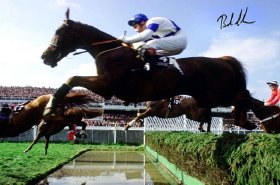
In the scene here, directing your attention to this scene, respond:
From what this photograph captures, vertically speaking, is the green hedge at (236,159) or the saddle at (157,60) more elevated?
the saddle at (157,60)

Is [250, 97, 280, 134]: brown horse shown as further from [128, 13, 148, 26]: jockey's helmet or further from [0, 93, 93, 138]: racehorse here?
[0, 93, 93, 138]: racehorse

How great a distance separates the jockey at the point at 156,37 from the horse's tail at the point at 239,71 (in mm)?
1028

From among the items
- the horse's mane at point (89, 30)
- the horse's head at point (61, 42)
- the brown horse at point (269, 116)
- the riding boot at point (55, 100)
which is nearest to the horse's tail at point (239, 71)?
the brown horse at point (269, 116)

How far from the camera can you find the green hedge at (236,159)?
3.18 metres

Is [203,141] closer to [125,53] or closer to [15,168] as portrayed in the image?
[125,53]

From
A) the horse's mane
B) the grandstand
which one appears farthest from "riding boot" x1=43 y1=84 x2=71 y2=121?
the grandstand

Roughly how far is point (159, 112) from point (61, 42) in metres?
9.19

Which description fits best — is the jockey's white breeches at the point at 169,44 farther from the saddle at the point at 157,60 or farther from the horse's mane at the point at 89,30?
the horse's mane at the point at 89,30

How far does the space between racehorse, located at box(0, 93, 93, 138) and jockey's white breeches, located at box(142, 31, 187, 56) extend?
3.89 m

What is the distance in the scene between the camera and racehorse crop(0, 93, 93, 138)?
835 cm

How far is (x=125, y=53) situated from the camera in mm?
4879

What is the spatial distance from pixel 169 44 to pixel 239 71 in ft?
4.63

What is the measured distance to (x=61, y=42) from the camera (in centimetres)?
510

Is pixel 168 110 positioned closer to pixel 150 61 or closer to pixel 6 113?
pixel 6 113
